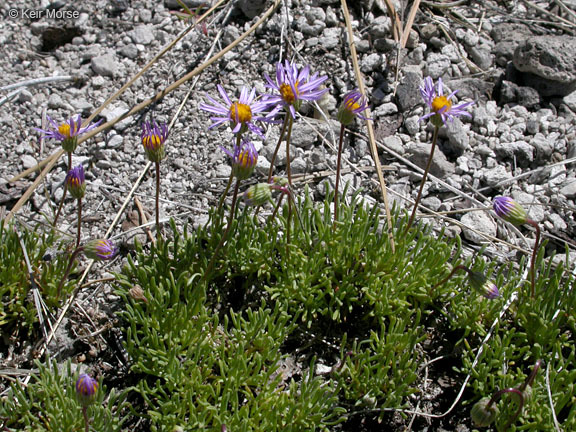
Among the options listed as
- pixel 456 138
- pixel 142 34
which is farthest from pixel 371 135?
pixel 142 34

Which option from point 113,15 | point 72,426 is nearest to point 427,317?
point 72,426

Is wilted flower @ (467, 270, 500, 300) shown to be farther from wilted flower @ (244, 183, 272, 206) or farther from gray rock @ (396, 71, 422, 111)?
gray rock @ (396, 71, 422, 111)

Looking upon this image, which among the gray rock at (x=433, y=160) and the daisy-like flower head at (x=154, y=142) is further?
the gray rock at (x=433, y=160)

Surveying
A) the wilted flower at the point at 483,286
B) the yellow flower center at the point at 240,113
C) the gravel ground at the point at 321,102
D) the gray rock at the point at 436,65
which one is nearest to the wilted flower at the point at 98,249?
the gravel ground at the point at 321,102

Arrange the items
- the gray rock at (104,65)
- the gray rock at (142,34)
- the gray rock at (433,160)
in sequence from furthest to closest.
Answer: the gray rock at (142,34) → the gray rock at (104,65) → the gray rock at (433,160)

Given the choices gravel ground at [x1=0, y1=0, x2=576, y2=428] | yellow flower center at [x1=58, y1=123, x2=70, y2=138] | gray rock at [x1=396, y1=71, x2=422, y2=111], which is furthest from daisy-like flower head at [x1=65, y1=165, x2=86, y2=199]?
gray rock at [x1=396, y1=71, x2=422, y2=111]

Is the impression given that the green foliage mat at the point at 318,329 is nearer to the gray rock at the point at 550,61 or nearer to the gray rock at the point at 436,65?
the gray rock at the point at 436,65

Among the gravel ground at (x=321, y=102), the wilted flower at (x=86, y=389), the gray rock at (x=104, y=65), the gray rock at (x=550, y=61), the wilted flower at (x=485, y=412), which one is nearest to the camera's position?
the wilted flower at (x=86, y=389)
